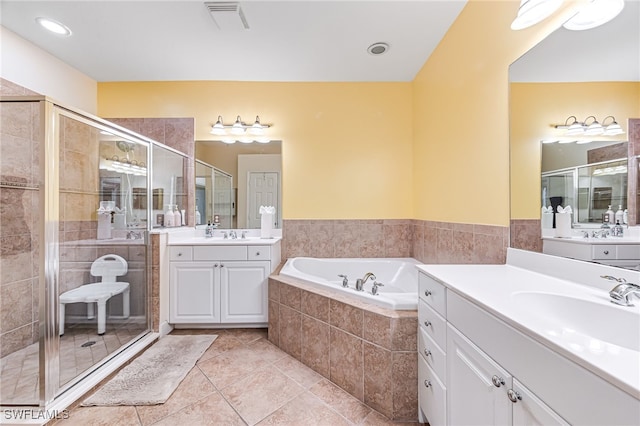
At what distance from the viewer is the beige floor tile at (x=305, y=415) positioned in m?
1.42

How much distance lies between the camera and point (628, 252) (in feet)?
3.30

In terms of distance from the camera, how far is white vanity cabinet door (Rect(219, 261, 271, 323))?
2.39m

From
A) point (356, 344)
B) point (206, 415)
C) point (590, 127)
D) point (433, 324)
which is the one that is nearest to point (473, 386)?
point (433, 324)

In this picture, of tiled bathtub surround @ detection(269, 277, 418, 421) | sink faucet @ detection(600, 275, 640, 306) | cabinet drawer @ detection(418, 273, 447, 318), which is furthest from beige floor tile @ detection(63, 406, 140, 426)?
sink faucet @ detection(600, 275, 640, 306)

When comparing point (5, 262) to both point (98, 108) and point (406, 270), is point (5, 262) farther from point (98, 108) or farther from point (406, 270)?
point (406, 270)

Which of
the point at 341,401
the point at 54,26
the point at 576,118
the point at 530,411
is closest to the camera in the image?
the point at 530,411

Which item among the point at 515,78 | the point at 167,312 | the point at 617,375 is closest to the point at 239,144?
the point at 167,312

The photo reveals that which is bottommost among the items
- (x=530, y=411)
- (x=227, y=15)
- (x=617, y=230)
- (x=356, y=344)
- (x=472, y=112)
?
(x=356, y=344)

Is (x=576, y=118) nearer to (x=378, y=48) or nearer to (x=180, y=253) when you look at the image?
(x=378, y=48)

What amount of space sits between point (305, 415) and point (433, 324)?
90 cm

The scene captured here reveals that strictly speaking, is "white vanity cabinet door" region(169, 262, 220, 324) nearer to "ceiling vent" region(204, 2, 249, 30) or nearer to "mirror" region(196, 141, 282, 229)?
"mirror" region(196, 141, 282, 229)

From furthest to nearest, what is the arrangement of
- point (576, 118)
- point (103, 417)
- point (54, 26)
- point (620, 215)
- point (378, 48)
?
point (378, 48), point (54, 26), point (103, 417), point (576, 118), point (620, 215)

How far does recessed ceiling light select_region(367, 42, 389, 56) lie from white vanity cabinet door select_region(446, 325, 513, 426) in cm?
227

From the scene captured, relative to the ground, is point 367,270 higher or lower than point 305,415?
higher
